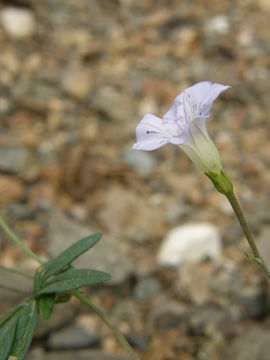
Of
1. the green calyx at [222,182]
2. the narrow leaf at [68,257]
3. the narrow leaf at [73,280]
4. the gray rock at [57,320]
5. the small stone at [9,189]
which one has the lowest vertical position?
the narrow leaf at [73,280]

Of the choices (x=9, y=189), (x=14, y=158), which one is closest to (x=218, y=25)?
(x=14, y=158)

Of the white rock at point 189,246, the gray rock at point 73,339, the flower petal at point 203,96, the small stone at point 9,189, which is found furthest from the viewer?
the small stone at point 9,189

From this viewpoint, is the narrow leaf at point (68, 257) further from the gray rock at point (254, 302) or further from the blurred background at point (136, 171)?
the gray rock at point (254, 302)

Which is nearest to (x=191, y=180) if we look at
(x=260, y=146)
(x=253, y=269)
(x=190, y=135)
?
(x=260, y=146)

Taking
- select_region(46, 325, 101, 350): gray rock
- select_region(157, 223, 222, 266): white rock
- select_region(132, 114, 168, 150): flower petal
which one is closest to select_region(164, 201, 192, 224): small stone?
select_region(157, 223, 222, 266): white rock

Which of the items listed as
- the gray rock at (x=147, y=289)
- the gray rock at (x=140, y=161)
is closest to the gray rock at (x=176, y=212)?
the gray rock at (x=140, y=161)

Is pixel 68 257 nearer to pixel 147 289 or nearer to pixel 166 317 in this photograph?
pixel 166 317

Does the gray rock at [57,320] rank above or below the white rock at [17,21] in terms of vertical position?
below

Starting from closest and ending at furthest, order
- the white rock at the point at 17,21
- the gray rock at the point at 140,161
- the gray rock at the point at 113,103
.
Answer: the gray rock at the point at 140,161 < the gray rock at the point at 113,103 < the white rock at the point at 17,21
